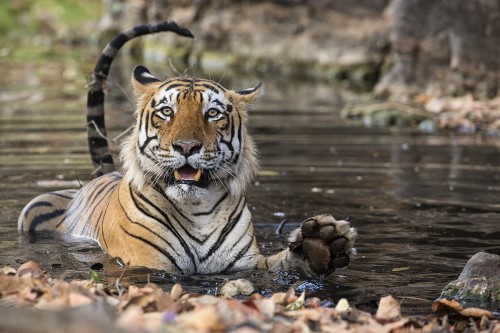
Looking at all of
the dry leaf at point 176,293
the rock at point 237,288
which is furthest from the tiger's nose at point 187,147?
the dry leaf at point 176,293

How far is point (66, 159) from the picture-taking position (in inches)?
433

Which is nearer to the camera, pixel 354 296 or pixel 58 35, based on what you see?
pixel 354 296

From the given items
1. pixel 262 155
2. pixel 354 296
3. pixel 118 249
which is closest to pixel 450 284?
pixel 354 296

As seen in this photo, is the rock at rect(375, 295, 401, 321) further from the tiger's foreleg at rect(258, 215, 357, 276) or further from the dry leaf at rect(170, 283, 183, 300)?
the dry leaf at rect(170, 283, 183, 300)

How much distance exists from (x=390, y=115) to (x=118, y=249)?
891cm

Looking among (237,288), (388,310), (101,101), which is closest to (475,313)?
(388,310)

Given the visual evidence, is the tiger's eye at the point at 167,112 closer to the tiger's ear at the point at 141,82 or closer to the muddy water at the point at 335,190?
the tiger's ear at the point at 141,82

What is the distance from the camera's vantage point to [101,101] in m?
8.14

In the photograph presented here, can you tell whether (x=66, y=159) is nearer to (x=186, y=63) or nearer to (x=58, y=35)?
(x=186, y=63)

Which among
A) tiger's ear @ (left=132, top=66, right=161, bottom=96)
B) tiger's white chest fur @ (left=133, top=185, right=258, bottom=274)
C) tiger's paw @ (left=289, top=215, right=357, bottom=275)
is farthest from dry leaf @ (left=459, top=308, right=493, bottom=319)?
tiger's ear @ (left=132, top=66, right=161, bottom=96)

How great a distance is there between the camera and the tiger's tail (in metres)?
7.84

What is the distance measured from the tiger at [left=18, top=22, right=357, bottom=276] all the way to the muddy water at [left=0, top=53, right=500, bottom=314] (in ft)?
0.52

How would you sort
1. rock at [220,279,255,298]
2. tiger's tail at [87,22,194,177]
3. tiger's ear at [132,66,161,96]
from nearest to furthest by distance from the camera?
rock at [220,279,255,298] → tiger's ear at [132,66,161,96] → tiger's tail at [87,22,194,177]

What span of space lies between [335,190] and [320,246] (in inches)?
151
